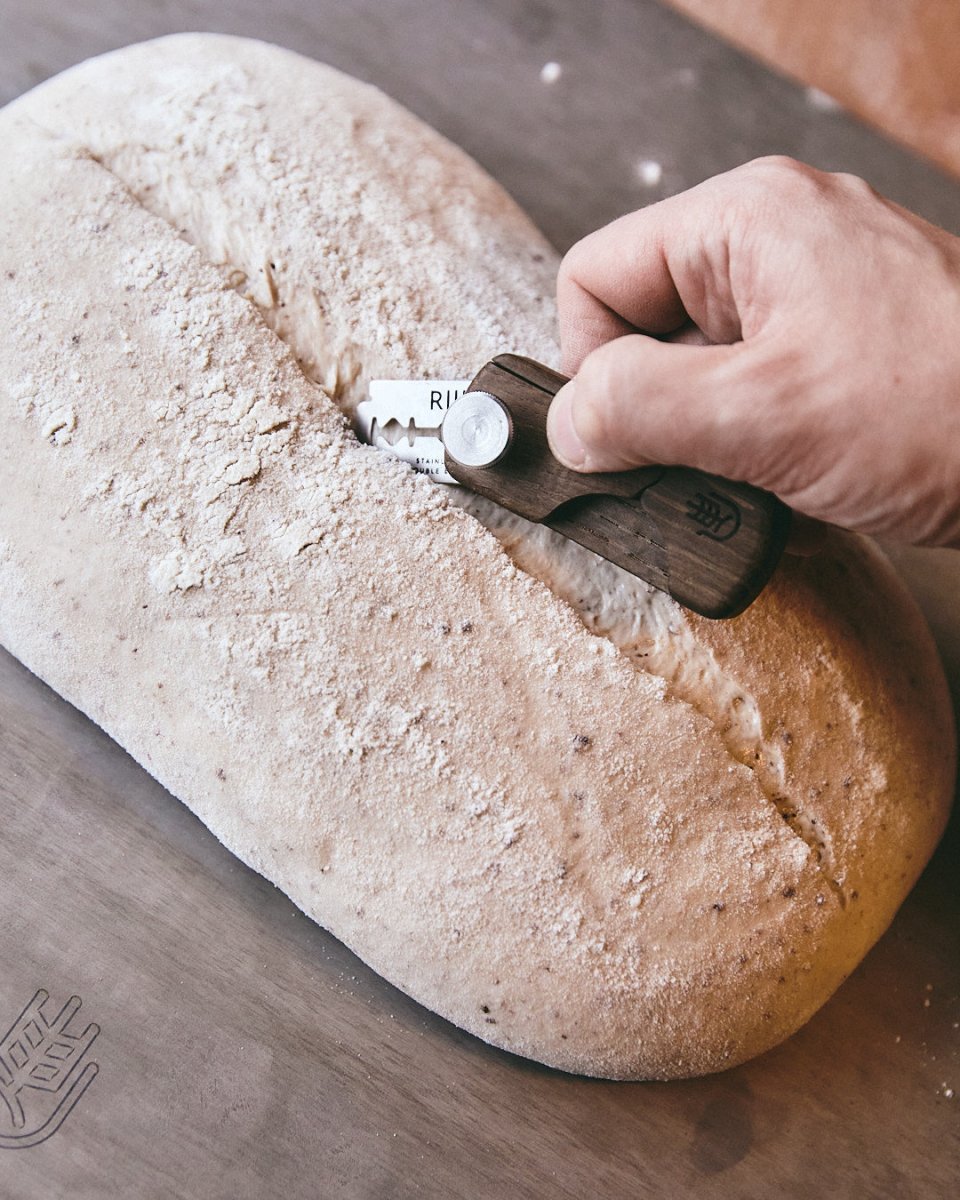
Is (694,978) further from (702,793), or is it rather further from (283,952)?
(283,952)

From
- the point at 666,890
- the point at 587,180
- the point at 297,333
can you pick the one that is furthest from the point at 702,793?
the point at 587,180

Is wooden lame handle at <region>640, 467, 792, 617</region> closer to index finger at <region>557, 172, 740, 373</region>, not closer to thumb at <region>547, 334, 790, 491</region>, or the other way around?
thumb at <region>547, 334, 790, 491</region>

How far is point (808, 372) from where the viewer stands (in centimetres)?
88

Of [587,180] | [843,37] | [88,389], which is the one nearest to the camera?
[88,389]

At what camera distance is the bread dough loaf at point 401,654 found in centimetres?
106

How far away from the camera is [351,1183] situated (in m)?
1.20

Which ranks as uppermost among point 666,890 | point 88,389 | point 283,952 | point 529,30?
point 529,30

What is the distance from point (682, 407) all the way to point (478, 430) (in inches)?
9.9

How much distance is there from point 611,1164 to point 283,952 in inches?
19.9

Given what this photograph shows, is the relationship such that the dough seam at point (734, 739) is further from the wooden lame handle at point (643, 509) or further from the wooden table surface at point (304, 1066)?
the wooden table surface at point (304, 1066)

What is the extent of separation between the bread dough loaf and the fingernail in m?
0.16

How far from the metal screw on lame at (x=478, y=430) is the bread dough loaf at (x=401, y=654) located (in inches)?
3.9

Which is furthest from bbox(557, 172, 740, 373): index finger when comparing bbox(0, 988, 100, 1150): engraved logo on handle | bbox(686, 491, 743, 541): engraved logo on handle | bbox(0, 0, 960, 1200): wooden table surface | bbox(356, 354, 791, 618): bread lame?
bbox(0, 988, 100, 1150): engraved logo on handle

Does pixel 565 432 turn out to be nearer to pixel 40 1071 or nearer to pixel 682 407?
pixel 682 407
